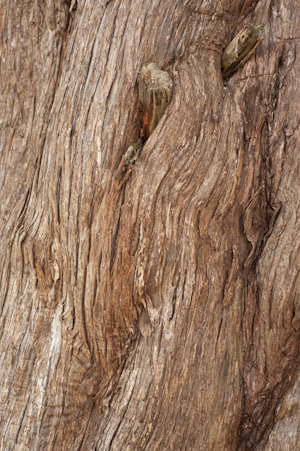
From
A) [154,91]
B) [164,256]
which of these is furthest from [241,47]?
[164,256]

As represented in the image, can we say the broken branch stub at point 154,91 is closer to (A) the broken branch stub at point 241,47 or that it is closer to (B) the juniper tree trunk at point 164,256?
(B) the juniper tree trunk at point 164,256

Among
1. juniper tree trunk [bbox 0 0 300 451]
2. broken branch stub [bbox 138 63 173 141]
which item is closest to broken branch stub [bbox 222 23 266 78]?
juniper tree trunk [bbox 0 0 300 451]

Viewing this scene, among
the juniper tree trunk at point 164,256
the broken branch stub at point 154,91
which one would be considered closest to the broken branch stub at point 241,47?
the juniper tree trunk at point 164,256

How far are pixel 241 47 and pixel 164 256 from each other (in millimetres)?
1156

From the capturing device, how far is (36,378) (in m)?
2.05

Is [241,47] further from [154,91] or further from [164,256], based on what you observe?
[164,256]

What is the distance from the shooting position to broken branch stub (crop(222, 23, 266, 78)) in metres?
1.97

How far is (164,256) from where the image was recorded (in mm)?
2031

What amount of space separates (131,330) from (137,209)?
2.09ft

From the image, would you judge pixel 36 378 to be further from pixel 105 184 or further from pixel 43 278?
pixel 105 184

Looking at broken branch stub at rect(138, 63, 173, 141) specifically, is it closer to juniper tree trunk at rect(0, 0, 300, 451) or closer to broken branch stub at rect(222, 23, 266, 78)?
juniper tree trunk at rect(0, 0, 300, 451)

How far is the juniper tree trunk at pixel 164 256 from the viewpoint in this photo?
202cm

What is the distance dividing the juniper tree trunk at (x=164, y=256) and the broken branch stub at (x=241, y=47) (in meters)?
0.05

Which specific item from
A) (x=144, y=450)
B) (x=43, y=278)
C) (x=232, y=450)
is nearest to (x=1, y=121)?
(x=43, y=278)
